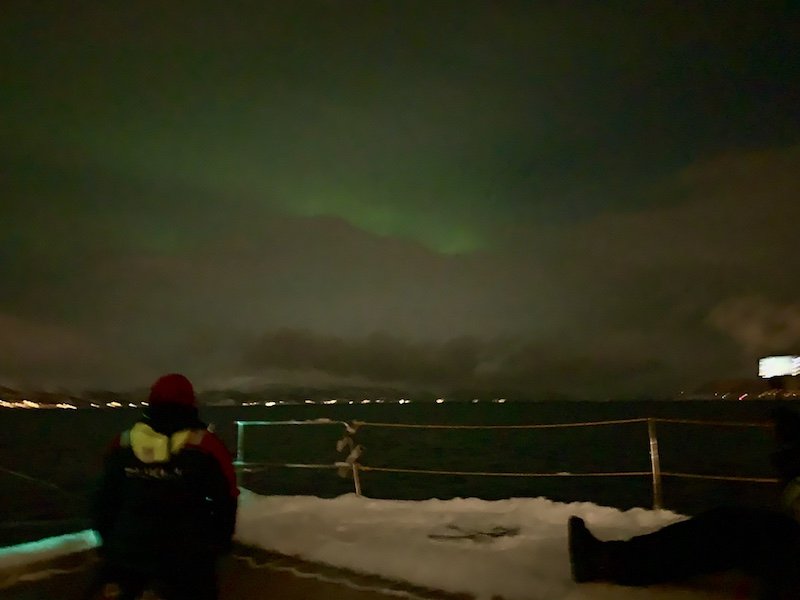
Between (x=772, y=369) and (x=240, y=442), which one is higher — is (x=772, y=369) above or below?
above

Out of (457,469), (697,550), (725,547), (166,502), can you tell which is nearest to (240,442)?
(166,502)

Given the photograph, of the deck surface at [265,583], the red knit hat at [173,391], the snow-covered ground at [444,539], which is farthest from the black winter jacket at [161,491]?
the snow-covered ground at [444,539]

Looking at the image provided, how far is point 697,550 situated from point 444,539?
2.12 m

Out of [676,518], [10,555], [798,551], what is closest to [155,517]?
[10,555]

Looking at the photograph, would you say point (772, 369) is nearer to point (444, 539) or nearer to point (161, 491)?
point (444, 539)

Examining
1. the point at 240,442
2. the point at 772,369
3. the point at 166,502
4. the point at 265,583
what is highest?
the point at 772,369

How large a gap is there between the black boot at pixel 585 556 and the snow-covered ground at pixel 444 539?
7cm

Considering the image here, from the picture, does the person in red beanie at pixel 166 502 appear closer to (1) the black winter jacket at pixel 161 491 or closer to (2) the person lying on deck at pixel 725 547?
(1) the black winter jacket at pixel 161 491

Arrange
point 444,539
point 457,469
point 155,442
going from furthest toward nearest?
1. point 457,469
2. point 444,539
3. point 155,442

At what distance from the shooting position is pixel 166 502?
2.96m

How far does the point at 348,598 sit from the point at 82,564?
2.08 m

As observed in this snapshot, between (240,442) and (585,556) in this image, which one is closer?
(585,556)

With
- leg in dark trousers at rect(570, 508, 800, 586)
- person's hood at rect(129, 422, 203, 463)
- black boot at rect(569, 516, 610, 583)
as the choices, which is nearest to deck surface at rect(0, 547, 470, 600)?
black boot at rect(569, 516, 610, 583)

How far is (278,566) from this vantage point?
4.82 meters
